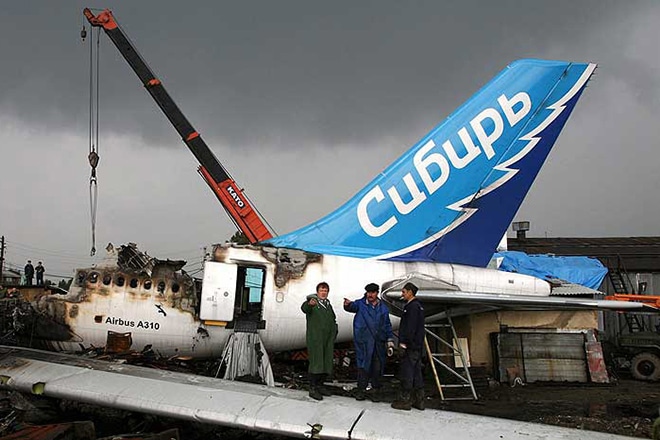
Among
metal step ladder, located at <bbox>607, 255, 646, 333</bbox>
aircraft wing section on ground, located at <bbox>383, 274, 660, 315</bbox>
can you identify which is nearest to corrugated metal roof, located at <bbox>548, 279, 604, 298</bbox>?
aircraft wing section on ground, located at <bbox>383, 274, 660, 315</bbox>

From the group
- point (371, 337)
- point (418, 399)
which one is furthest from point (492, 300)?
point (418, 399)

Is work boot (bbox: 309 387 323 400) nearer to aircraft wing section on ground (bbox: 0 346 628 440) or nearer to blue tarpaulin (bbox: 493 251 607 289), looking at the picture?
aircraft wing section on ground (bbox: 0 346 628 440)

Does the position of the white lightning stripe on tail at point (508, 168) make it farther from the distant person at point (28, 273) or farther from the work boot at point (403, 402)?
the distant person at point (28, 273)

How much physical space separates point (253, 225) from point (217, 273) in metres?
9.99

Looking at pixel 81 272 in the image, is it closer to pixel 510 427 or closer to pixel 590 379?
pixel 510 427

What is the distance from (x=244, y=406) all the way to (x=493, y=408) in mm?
4211


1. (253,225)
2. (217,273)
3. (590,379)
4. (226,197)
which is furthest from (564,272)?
(217,273)

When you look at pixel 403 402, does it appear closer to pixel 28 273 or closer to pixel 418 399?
pixel 418 399

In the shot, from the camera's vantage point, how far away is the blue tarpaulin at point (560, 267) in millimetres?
16641

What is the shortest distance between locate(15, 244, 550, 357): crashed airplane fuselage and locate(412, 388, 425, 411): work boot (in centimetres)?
241

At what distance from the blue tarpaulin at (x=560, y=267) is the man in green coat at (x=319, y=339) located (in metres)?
11.2

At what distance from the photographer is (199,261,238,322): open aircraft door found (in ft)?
25.9

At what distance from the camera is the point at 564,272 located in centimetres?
1702

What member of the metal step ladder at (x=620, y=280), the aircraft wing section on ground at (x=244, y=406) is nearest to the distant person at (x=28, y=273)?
the aircraft wing section on ground at (x=244, y=406)
